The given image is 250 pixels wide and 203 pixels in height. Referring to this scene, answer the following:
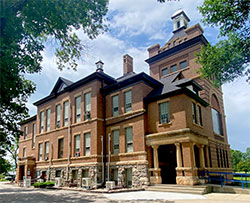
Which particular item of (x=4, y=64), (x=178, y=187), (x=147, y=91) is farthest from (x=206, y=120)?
(x=4, y=64)

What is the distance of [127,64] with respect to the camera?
27.3 meters

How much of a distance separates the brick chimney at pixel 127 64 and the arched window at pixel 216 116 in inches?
401

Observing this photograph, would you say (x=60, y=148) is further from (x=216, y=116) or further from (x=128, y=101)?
(x=216, y=116)

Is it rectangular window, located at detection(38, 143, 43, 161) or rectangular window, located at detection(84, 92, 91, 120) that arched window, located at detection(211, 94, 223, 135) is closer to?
rectangular window, located at detection(84, 92, 91, 120)

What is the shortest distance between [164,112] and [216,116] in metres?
9.62

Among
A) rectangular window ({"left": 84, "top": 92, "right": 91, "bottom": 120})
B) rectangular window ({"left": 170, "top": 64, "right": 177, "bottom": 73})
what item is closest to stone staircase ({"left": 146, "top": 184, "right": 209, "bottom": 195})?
rectangular window ({"left": 84, "top": 92, "right": 91, "bottom": 120})

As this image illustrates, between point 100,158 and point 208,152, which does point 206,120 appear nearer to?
point 208,152

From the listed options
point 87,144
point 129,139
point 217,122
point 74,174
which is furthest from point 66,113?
point 217,122

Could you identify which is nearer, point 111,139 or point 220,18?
point 220,18

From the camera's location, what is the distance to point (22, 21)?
11.8 metres

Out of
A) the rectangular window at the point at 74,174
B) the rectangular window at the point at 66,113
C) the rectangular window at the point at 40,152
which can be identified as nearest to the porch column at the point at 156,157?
the rectangular window at the point at 74,174

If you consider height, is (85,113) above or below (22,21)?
below

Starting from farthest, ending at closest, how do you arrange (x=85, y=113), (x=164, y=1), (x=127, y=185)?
(x=85, y=113)
(x=127, y=185)
(x=164, y=1)

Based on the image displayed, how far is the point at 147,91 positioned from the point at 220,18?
881cm
